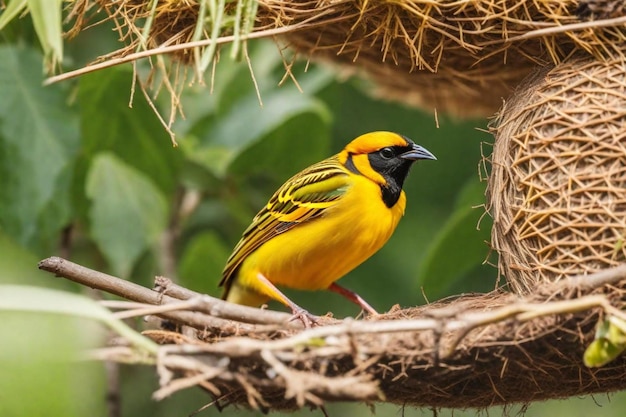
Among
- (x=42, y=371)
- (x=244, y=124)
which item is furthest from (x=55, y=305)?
(x=244, y=124)

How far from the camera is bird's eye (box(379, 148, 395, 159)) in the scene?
2.52 metres

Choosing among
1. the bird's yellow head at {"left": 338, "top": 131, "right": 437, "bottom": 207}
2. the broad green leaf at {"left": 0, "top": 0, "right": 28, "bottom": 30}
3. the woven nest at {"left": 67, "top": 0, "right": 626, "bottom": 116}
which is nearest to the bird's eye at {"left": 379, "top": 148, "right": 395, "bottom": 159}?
the bird's yellow head at {"left": 338, "top": 131, "right": 437, "bottom": 207}

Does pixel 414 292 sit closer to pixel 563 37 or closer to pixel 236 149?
pixel 236 149

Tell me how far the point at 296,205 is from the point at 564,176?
27.7 inches

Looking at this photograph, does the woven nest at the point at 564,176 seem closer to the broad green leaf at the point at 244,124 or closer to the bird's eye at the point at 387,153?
the bird's eye at the point at 387,153

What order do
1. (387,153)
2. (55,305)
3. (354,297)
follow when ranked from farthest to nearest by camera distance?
(354,297)
(387,153)
(55,305)

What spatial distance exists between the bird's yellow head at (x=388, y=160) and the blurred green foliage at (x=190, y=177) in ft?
0.98

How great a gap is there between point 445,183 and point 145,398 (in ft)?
4.49

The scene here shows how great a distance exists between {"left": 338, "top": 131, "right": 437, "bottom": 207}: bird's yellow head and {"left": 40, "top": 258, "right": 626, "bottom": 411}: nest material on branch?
530 millimetres

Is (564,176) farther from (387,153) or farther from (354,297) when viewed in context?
(354,297)

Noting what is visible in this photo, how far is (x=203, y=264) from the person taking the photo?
311 cm

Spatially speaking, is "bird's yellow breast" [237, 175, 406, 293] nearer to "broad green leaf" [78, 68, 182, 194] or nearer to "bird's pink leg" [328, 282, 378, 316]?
"bird's pink leg" [328, 282, 378, 316]

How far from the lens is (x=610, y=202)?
1.95m

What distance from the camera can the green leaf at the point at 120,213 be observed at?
287 centimetres
